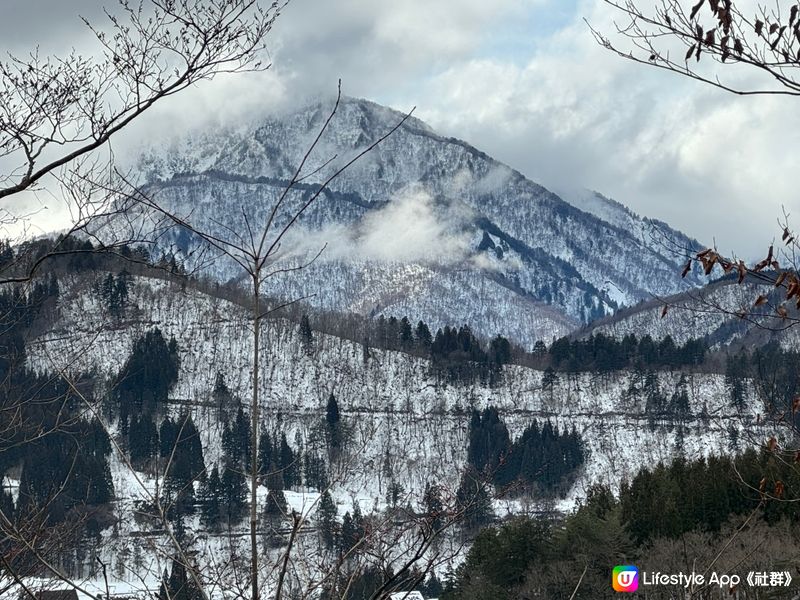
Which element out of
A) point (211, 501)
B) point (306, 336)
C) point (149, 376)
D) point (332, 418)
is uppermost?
point (306, 336)

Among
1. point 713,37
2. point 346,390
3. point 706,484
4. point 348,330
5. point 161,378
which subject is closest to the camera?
point 713,37

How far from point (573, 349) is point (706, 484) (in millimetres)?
123640

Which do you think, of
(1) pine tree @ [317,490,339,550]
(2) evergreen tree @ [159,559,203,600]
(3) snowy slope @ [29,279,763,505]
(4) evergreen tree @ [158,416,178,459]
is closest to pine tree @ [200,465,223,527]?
(4) evergreen tree @ [158,416,178,459]

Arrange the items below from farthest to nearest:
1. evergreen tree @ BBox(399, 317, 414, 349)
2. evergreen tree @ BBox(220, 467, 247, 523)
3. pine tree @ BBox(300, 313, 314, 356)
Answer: evergreen tree @ BBox(399, 317, 414, 349) → pine tree @ BBox(300, 313, 314, 356) → evergreen tree @ BBox(220, 467, 247, 523)

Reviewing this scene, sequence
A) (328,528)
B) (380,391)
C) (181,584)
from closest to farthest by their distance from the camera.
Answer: (181,584), (328,528), (380,391)

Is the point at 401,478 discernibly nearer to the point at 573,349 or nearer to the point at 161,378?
the point at 161,378

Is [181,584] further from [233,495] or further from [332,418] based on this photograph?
[332,418]

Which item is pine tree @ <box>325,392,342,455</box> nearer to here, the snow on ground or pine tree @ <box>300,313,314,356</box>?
the snow on ground

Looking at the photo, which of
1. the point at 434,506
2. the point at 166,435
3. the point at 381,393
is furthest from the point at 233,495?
the point at 434,506

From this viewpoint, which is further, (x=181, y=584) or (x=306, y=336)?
(x=306, y=336)

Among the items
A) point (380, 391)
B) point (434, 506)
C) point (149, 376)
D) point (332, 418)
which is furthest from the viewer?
point (380, 391)

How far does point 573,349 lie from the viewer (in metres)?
170

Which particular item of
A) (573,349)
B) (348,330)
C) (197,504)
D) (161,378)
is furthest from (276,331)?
(197,504)

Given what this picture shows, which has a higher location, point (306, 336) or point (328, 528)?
point (306, 336)
